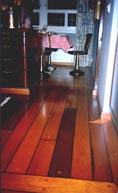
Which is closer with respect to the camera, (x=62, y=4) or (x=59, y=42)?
(x=59, y=42)

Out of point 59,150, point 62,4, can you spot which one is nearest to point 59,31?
point 62,4

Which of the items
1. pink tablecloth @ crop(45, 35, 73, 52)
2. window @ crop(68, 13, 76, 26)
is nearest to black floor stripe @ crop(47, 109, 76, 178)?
pink tablecloth @ crop(45, 35, 73, 52)

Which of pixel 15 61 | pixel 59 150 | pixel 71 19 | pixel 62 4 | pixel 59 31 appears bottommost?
pixel 59 150

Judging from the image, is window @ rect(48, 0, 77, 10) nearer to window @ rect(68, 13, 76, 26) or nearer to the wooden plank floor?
window @ rect(68, 13, 76, 26)

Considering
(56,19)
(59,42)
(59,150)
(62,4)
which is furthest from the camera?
(56,19)

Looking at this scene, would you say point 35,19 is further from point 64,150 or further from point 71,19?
point 64,150

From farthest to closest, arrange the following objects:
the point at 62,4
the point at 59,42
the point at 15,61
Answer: the point at 62,4, the point at 59,42, the point at 15,61

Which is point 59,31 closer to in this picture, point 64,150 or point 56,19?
point 56,19

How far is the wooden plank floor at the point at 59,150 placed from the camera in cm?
145

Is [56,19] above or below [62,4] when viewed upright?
below

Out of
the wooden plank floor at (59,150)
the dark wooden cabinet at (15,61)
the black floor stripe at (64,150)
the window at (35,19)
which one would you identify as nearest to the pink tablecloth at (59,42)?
the dark wooden cabinet at (15,61)

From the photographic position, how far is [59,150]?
187 cm

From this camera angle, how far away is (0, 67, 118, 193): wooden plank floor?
1.45 metres

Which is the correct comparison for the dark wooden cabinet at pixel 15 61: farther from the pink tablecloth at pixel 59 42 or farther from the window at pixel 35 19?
the window at pixel 35 19
